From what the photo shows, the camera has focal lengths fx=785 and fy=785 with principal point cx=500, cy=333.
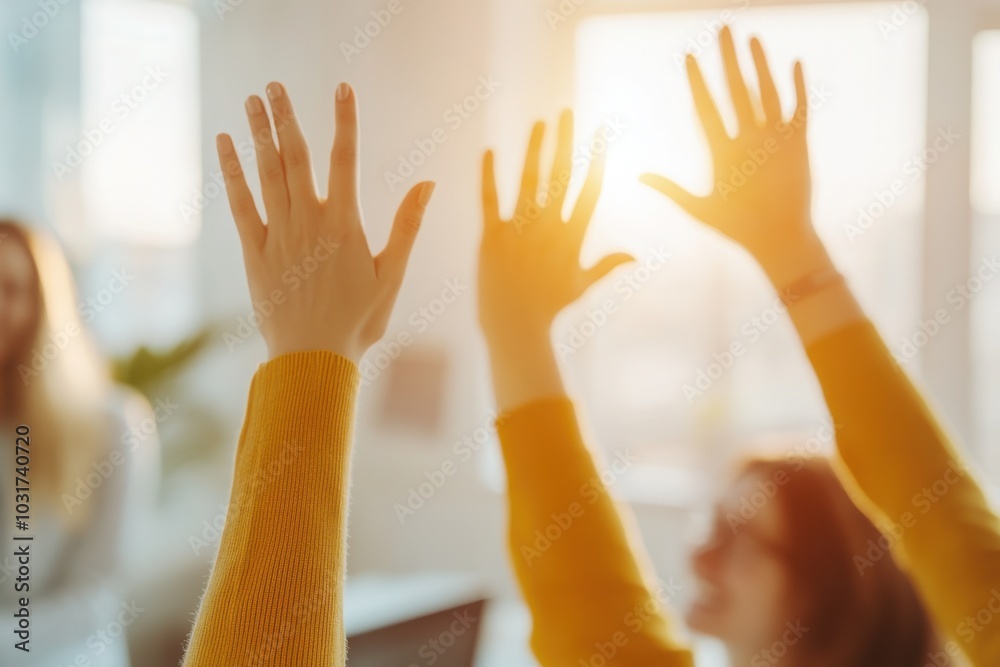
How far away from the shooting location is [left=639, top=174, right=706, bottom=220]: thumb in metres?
0.70

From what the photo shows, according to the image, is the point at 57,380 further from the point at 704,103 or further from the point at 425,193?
the point at 704,103

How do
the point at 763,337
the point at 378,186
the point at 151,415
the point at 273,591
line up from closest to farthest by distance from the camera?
the point at 273,591 → the point at 763,337 → the point at 378,186 → the point at 151,415

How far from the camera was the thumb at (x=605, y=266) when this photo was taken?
0.72 meters

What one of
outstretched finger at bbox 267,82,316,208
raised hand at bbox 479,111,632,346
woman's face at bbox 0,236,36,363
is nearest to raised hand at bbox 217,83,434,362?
outstretched finger at bbox 267,82,316,208

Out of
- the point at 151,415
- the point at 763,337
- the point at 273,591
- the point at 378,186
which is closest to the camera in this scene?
the point at 273,591

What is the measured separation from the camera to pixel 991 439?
0.62 m

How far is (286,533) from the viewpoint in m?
0.56

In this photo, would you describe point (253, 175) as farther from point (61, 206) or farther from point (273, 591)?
point (273, 591)

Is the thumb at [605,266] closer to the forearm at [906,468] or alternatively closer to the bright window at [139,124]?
the forearm at [906,468]

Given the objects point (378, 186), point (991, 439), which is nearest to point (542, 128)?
point (378, 186)

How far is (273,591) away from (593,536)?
285 mm

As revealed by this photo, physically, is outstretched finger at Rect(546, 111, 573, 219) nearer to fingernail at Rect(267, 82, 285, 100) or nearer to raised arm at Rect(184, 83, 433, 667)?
raised arm at Rect(184, 83, 433, 667)

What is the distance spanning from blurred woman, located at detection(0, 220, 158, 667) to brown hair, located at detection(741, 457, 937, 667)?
741 millimetres

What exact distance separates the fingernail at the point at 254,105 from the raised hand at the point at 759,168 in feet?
1.24
